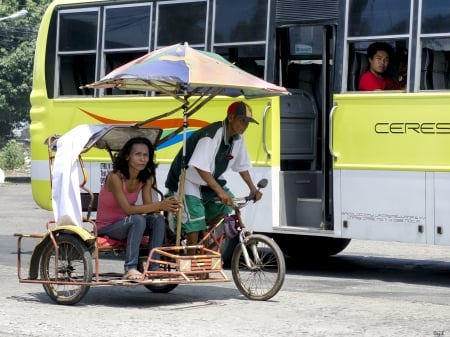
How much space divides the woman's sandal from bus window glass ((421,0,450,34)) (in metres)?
4.28

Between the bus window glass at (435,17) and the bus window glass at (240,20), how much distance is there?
2131 mm

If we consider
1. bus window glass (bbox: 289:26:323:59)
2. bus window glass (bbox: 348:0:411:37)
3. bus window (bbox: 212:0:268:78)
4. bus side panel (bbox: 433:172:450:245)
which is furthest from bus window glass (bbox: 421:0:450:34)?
bus window (bbox: 212:0:268:78)

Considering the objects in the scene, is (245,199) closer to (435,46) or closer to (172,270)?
(172,270)

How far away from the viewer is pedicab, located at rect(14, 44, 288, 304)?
1007 cm

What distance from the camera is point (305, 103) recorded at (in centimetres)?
1384

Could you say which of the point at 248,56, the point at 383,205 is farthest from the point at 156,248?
the point at 248,56

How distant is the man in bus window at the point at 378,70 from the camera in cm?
1259

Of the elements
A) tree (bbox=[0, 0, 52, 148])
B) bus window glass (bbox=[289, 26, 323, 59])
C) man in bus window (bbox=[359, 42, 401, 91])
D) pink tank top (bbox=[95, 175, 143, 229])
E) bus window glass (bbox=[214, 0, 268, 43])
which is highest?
tree (bbox=[0, 0, 52, 148])

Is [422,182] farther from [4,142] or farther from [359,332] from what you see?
[4,142]

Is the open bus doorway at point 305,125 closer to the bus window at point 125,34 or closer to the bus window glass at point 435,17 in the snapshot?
the bus window glass at point 435,17

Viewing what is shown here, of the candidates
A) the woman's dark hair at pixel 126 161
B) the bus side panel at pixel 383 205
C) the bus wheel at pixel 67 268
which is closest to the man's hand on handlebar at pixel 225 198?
the woman's dark hair at pixel 126 161

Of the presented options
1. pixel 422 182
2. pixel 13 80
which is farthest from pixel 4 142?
pixel 422 182

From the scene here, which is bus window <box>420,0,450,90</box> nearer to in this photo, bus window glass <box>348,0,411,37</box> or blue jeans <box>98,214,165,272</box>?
bus window glass <box>348,0,411,37</box>

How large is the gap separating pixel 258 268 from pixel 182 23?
4798 millimetres
